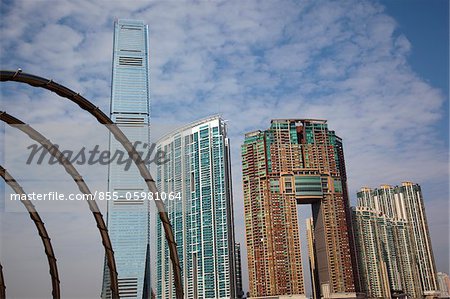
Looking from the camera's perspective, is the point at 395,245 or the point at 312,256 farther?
the point at 312,256

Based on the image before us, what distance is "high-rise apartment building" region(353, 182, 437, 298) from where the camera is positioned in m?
94.4

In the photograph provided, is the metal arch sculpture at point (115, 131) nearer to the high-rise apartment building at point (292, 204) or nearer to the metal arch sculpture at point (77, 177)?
the metal arch sculpture at point (77, 177)

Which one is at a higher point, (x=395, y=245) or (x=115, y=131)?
(x=395, y=245)

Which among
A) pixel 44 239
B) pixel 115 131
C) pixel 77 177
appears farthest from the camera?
pixel 44 239

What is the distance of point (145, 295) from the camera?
9931cm

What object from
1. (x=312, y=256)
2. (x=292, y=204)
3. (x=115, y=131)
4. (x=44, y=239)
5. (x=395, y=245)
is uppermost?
(x=292, y=204)

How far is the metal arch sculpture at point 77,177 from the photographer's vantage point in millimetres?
8750

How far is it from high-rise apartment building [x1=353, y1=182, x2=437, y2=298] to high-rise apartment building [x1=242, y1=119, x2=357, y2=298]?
12.7m

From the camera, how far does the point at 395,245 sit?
4013 inches

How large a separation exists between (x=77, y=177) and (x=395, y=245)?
341 feet

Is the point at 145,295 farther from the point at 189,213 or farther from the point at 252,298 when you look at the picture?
the point at 252,298

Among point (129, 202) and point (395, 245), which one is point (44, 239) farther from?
point (395, 245)

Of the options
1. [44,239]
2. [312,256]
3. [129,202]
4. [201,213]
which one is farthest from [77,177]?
[312,256]

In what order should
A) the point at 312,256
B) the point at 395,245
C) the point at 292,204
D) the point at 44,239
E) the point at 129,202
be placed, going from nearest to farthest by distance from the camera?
1. the point at 44,239
2. the point at 292,204
3. the point at 395,245
4. the point at 129,202
5. the point at 312,256
